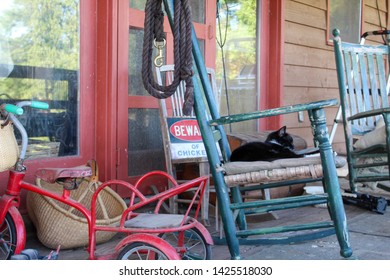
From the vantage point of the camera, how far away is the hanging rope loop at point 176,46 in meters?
1.92

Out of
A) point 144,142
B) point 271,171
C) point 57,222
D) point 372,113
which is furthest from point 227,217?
point 144,142

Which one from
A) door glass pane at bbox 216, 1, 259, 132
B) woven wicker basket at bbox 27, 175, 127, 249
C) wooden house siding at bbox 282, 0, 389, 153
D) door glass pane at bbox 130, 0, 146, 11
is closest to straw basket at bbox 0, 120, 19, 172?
woven wicker basket at bbox 27, 175, 127, 249

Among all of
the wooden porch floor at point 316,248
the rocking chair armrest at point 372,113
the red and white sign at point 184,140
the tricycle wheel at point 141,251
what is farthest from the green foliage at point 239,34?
the tricycle wheel at point 141,251

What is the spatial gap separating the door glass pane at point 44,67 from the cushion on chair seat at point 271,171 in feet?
4.03

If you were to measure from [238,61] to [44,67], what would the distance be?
1.96 metres

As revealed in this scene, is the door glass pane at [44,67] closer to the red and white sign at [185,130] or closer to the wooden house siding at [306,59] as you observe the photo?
the red and white sign at [185,130]

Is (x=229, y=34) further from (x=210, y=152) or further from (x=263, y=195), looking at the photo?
(x=210, y=152)

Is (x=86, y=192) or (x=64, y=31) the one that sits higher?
(x=64, y=31)

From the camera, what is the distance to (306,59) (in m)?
4.95

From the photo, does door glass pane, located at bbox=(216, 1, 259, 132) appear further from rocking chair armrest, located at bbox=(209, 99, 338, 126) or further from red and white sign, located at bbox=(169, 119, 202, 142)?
rocking chair armrest, located at bbox=(209, 99, 338, 126)

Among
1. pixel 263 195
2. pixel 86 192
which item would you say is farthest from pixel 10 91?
pixel 263 195

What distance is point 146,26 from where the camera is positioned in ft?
6.47

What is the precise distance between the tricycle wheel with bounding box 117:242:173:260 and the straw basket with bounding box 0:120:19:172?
61cm

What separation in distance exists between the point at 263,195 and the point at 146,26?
5.08 ft
